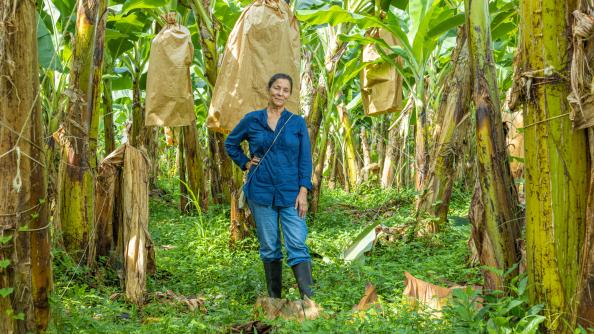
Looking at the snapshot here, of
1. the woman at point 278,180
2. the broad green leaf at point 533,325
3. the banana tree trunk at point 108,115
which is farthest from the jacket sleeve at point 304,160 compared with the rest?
the banana tree trunk at point 108,115

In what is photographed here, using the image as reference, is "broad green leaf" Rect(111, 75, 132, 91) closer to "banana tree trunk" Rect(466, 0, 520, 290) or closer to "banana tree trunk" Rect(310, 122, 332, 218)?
"banana tree trunk" Rect(310, 122, 332, 218)

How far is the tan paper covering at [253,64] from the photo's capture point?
559 cm

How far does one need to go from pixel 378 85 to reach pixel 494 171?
150 inches

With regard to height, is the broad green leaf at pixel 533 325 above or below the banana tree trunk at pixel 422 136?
below

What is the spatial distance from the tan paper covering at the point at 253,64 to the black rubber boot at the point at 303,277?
4.19ft

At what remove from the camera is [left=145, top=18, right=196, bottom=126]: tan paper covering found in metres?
6.06

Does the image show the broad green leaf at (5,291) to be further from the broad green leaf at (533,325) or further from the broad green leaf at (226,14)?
the broad green leaf at (226,14)

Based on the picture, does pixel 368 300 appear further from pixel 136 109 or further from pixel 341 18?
pixel 136 109

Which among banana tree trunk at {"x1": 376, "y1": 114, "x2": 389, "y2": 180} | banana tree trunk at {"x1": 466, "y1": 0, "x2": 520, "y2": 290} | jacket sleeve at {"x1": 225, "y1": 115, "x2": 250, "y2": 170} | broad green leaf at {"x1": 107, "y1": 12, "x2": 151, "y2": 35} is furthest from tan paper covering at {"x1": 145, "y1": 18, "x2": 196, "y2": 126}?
banana tree trunk at {"x1": 376, "y1": 114, "x2": 389, "y2": 180}

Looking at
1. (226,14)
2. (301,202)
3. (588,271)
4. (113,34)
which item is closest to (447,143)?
(301,202)

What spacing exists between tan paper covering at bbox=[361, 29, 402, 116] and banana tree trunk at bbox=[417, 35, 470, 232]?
25.5 inches

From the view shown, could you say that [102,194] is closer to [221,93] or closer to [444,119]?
[221,93]

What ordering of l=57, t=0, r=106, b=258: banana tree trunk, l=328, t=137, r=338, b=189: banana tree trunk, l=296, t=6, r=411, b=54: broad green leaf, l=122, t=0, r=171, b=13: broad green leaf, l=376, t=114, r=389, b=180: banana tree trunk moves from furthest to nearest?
1. l=328, t=137, r=338, b=189: banana tree trunk
2. l=376, t=114, r=389, b=180: banana tree trunk
3. l=122, t=0, r=171, b=13: broad green leaf
4. l=296, t=6, r=411, b=54: broad green leaf
5. l=57, t=0, r=106, b=258: banana tree trunk

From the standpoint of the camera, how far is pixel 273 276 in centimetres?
512
